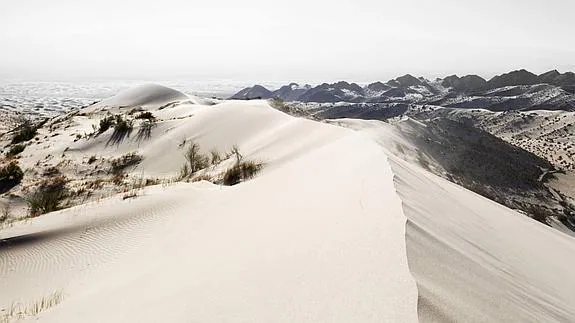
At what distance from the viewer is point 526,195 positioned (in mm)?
19266

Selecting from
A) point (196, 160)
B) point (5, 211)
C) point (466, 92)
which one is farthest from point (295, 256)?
point (466, 92)

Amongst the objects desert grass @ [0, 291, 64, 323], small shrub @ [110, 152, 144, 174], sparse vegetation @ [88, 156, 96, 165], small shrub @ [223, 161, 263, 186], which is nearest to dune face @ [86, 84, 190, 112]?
sparse vegetation @ [88, 156, 96, 165]

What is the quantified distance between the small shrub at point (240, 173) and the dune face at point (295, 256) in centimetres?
38

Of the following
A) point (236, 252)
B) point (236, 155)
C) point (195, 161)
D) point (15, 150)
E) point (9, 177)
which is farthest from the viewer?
point (15, 150)

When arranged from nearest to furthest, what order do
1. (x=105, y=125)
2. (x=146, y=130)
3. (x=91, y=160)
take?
(x=91, y=160), (x=146, y=130), (x=105, y=125)

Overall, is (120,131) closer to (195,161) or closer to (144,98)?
(195,161)

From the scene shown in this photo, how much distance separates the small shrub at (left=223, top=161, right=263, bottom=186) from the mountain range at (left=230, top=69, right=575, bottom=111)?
64.2 m

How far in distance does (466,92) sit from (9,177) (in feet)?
359

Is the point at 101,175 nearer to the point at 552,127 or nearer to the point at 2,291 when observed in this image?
the point at 2,291

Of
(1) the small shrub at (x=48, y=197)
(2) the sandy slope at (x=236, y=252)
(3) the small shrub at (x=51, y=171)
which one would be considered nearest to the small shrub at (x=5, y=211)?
(1) the small shrub at (x=48, y=197)

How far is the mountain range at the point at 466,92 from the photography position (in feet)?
269

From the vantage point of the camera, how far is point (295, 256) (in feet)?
12.2

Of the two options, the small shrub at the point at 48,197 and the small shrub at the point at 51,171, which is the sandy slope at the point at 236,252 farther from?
the small shrub at the point at 51,171

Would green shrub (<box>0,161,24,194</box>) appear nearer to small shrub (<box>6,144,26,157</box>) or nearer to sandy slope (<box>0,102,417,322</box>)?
small shrub (<box>6,144,26,157</box>)
